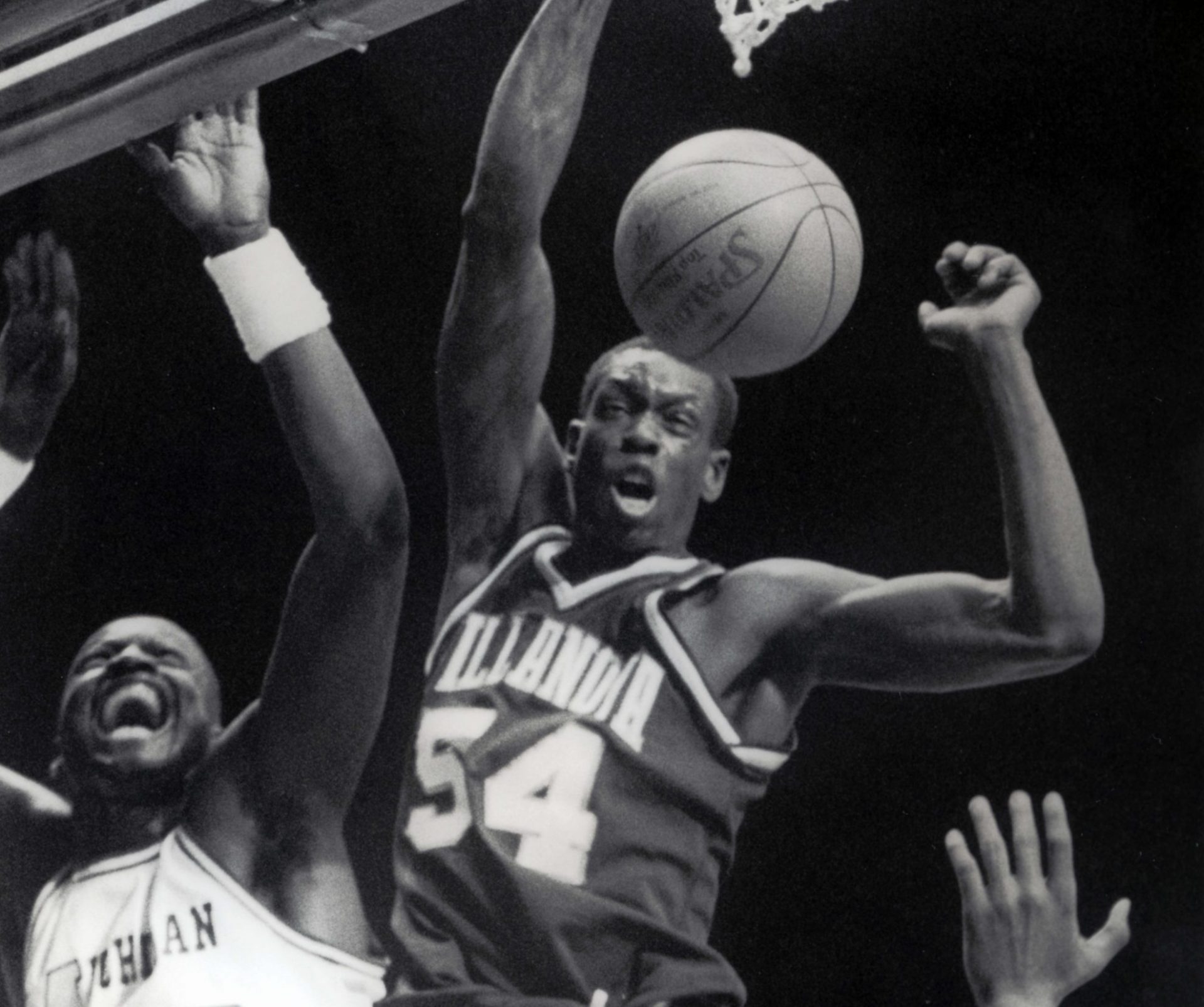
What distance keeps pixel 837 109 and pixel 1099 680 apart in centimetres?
101

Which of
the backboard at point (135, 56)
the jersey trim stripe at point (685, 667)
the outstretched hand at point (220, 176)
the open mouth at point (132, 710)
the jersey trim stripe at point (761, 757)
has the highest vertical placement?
the backboard at point (135, 56)

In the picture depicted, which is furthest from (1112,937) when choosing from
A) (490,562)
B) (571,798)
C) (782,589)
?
(490,562)

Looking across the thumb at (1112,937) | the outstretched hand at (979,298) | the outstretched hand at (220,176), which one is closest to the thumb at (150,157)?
the outstretched hand at (220,176)

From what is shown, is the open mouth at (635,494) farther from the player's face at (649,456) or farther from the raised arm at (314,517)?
the raised arm at (314,517)

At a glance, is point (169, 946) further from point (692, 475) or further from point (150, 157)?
point (150, 157)

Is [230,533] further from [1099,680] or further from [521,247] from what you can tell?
[1099,680]

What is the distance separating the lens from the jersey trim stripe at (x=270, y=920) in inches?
130

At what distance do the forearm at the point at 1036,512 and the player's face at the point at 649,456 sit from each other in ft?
1.57

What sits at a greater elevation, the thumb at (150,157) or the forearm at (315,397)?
the thumb at (150,157)

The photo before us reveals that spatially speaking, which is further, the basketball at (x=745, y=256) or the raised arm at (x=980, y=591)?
the basketball at (x=745, y=256)

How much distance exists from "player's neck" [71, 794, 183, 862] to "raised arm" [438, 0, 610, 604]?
31.3 inches

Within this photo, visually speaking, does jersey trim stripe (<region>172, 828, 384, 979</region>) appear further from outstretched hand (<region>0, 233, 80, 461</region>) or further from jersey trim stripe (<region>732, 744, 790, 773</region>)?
outstretched hand (<region>0, 233, 80, 461</region>)

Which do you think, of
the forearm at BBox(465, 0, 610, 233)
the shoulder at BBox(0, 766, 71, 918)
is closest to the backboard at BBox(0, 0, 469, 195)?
the forearm at BBox(465, 0, 610, 233)

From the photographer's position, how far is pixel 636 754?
3.02m
